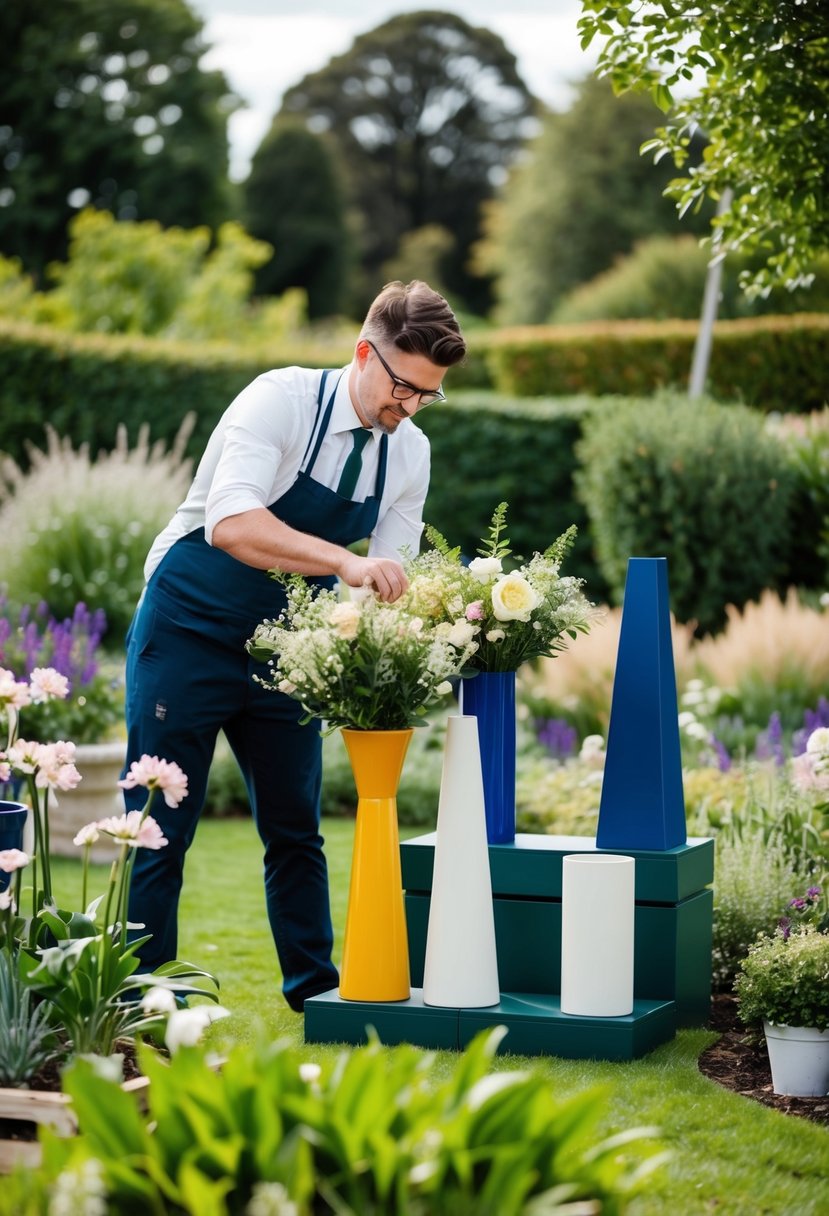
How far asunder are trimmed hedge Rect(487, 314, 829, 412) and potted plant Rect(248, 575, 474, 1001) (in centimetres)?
918

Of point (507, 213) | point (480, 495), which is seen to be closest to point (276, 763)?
point (480, 495)

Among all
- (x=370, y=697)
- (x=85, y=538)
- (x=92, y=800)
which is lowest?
(x=92, y=800)

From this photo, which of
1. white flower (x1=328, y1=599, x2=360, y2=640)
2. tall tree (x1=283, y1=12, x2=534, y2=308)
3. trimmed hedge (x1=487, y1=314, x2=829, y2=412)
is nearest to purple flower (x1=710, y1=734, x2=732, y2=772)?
white flower (x1=328, y1=599, x2=360, y2=640)

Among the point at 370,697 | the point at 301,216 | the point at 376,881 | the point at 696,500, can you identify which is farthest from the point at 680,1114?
the point at 301,216

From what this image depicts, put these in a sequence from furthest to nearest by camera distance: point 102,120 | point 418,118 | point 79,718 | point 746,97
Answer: point 418,118, point 102,120, point 79,718, point 746,97

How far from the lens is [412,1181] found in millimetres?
1995

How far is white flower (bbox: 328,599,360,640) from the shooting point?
326 cm

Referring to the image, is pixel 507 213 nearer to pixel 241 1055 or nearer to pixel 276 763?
pixel 276 763

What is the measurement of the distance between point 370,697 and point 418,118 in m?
41.2

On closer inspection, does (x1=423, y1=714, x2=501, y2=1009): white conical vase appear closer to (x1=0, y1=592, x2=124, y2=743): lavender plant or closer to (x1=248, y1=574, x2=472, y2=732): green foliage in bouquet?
(x1=248, y1=574, x2=472, y2=732): green foliage in bouquet

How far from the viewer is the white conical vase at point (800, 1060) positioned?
3346mm

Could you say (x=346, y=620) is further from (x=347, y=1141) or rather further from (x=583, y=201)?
(x=583, y=201)

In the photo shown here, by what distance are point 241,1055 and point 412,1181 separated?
30 cm

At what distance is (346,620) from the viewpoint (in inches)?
128
